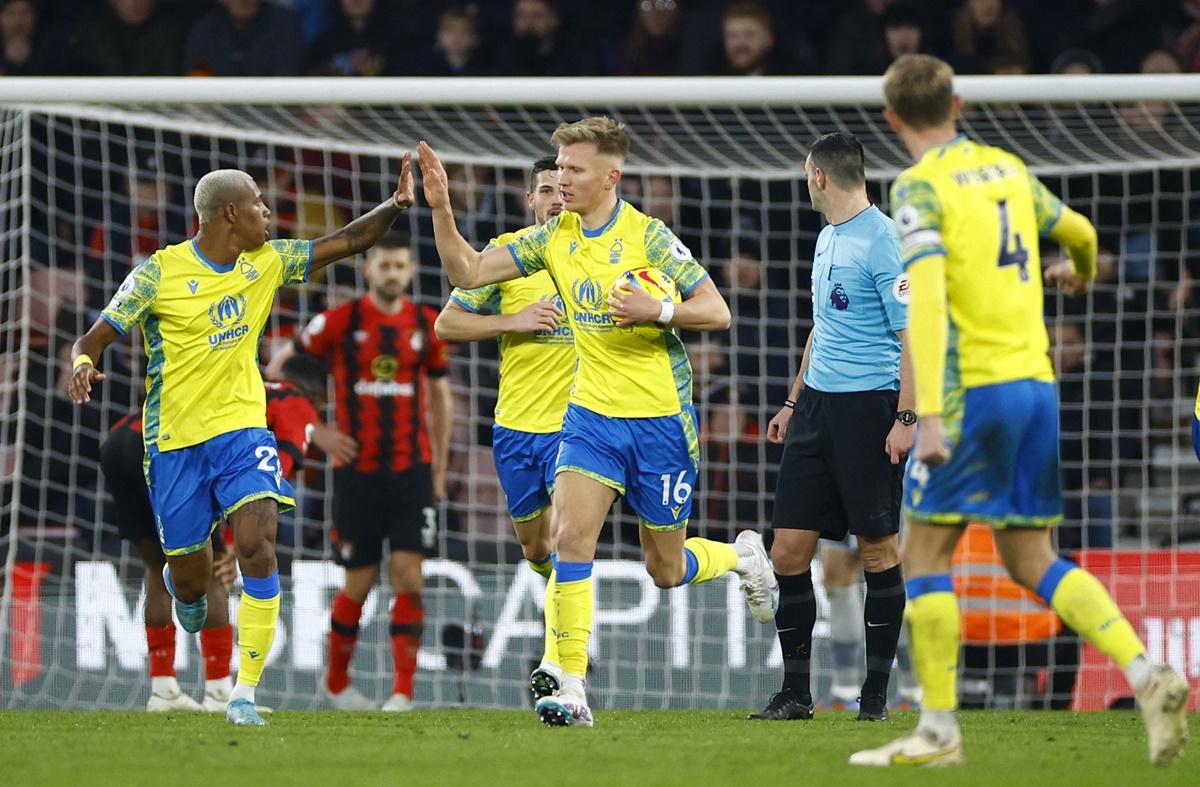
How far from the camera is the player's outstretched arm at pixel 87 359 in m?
6.76

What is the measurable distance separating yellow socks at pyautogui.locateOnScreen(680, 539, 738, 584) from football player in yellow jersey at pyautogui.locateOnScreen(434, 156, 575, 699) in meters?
0.73

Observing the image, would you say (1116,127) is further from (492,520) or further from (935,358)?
(935,358)

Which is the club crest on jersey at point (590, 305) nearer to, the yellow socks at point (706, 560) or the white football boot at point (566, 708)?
the yellow socks at point (706, 560)

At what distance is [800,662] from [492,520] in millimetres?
4479

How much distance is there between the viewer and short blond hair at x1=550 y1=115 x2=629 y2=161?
22.1 ft

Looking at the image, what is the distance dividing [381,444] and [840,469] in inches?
139

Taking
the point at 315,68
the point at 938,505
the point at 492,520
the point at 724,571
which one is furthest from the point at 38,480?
the point at 938,505

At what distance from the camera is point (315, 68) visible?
13188mm

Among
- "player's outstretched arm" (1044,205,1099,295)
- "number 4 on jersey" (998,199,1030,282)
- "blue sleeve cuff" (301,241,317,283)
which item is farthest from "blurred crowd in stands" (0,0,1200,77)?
"number 4 on jersey" (998,199,1030,282)

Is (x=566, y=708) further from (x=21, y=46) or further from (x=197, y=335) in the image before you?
(x=21, y=46)

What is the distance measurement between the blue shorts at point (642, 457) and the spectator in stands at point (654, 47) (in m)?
6.61

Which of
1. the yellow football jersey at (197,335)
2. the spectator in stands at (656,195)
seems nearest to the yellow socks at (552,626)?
the yellow football jersey at (197,335)

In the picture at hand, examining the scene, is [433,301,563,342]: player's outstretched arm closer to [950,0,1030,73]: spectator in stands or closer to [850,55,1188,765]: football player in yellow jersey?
[850,55,1188,765]: football player in yellow jersey

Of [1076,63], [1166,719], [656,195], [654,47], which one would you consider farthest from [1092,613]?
[654,47]
